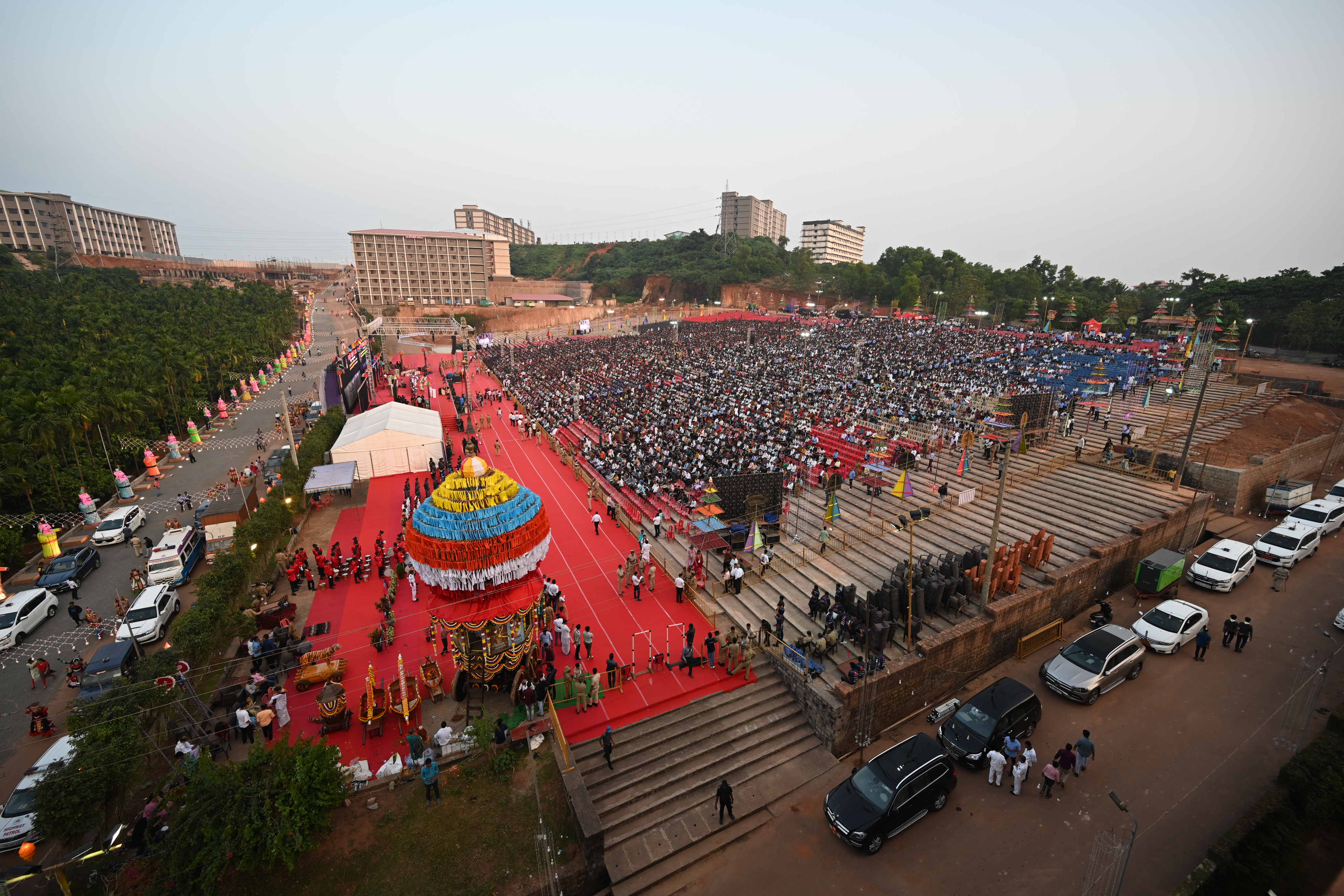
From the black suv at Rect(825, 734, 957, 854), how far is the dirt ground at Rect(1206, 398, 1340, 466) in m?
21.5

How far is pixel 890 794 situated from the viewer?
9.73m

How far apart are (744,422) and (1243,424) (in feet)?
79.1

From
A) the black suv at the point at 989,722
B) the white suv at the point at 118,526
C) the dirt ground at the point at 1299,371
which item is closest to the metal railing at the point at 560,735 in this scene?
the black suv at the point at 989,722

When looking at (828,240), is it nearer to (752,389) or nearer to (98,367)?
(752,389)

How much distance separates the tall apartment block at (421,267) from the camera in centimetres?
9838

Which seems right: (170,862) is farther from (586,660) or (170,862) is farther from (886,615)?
(886,615)

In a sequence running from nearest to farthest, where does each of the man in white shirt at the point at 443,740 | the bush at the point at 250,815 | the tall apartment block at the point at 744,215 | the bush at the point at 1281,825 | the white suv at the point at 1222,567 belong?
the bush at the point at 250,815 → the bush at the point at 1281,825 → the man in white shirt at the point at 443,740 → the white suv at the point at 1222,567 → the tall apartment block at the point at 744,215

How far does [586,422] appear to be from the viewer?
34.5 meters

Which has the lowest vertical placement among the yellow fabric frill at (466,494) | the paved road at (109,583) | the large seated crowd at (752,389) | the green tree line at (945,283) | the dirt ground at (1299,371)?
the paved road at (109,583)

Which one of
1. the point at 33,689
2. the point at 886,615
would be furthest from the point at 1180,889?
the point at 33,689

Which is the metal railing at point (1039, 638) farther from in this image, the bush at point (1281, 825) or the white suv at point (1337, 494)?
the white suv at point (1337, 494)

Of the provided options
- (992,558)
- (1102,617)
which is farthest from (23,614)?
(1102,617)

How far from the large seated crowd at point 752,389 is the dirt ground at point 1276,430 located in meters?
6.84

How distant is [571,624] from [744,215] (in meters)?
163
